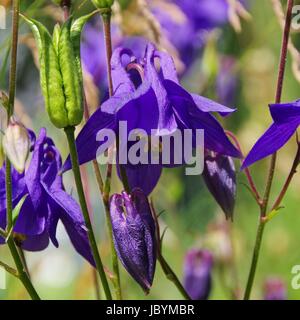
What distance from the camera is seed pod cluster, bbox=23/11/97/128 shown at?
1.28 m

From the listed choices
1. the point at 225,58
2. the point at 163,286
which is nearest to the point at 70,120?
the point at 163,286

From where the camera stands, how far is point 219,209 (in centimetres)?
296

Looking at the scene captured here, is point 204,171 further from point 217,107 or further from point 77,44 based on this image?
point 77,44

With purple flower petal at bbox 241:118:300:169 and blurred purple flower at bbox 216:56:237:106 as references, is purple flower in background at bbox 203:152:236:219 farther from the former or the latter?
blurred purple flower at bbox 216:56:237:106

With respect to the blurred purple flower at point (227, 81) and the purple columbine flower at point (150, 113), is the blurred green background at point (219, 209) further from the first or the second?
the purple columbine flower at point (150, 113)

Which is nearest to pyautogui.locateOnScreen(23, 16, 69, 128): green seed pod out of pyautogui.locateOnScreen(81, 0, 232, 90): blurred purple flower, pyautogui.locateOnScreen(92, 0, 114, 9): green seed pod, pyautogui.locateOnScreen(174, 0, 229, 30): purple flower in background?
pyautogui.locateOnScreen(92, 0, 114, 9): green seed pod

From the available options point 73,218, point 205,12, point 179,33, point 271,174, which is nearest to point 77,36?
point 73,218

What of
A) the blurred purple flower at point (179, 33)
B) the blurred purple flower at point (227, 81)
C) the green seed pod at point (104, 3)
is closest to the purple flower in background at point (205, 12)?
the blurred purple flower at point (179, 33)

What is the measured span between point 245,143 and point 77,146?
184cm

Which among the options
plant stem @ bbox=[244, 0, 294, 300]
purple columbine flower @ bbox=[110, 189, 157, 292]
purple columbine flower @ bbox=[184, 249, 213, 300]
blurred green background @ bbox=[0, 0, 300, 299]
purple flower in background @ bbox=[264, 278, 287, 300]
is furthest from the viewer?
blurred green background @ bbox=[0, 0, 300, 299]

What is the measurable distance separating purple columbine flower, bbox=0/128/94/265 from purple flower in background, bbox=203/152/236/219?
23 centimetres

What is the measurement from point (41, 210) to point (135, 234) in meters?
0.17

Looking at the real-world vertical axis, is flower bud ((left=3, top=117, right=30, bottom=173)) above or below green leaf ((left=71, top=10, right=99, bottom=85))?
below

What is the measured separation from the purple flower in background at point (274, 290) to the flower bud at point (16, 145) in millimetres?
1227
